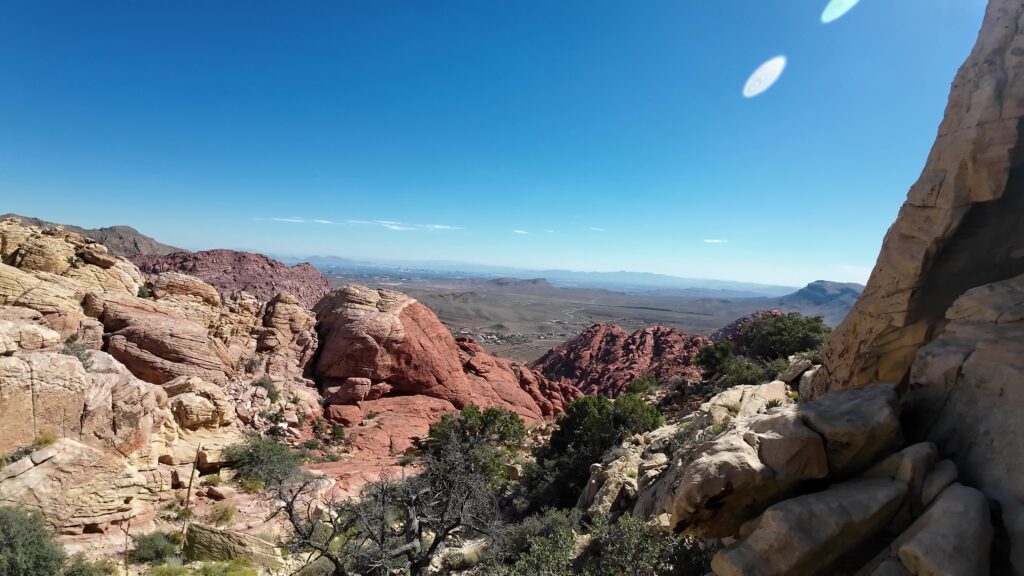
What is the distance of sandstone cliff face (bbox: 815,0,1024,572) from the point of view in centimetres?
580

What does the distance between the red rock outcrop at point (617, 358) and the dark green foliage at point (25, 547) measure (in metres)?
47.5

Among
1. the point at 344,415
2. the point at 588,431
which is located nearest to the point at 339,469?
the point at 344,415

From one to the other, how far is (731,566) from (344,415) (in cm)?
2684

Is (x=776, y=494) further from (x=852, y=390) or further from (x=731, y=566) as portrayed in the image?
(x=852, y=390)

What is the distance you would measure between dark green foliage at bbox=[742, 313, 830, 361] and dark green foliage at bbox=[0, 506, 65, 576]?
110 ft

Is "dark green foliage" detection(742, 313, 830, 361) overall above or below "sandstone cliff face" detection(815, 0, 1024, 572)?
below

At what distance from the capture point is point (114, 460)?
13.1 metres

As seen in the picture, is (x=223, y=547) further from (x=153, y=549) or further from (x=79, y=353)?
(x=79, y=353)

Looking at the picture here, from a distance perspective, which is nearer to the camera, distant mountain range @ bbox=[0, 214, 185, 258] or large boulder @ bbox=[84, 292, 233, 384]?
large boulder @ bbox=[84, 292, 233, 384]

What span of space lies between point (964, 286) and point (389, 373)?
29987mm

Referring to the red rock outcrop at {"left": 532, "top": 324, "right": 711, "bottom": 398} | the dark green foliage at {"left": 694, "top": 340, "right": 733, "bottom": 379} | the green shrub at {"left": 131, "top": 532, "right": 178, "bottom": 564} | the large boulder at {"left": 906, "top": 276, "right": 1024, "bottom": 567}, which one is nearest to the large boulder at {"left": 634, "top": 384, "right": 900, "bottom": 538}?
the large boulder at {"left": 906, "top": 276, "right": 1024, "bottom": 567}

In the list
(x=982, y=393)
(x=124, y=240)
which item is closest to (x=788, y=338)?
(x=982, y=393)

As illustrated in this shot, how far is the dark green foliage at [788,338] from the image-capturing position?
2966 cm

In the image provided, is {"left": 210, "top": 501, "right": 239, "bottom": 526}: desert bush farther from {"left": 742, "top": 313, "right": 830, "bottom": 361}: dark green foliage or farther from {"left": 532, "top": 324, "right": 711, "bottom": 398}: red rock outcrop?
{"left": 532, "top": 324, "right": 711, "bottom": 398}: red rock outcrop
